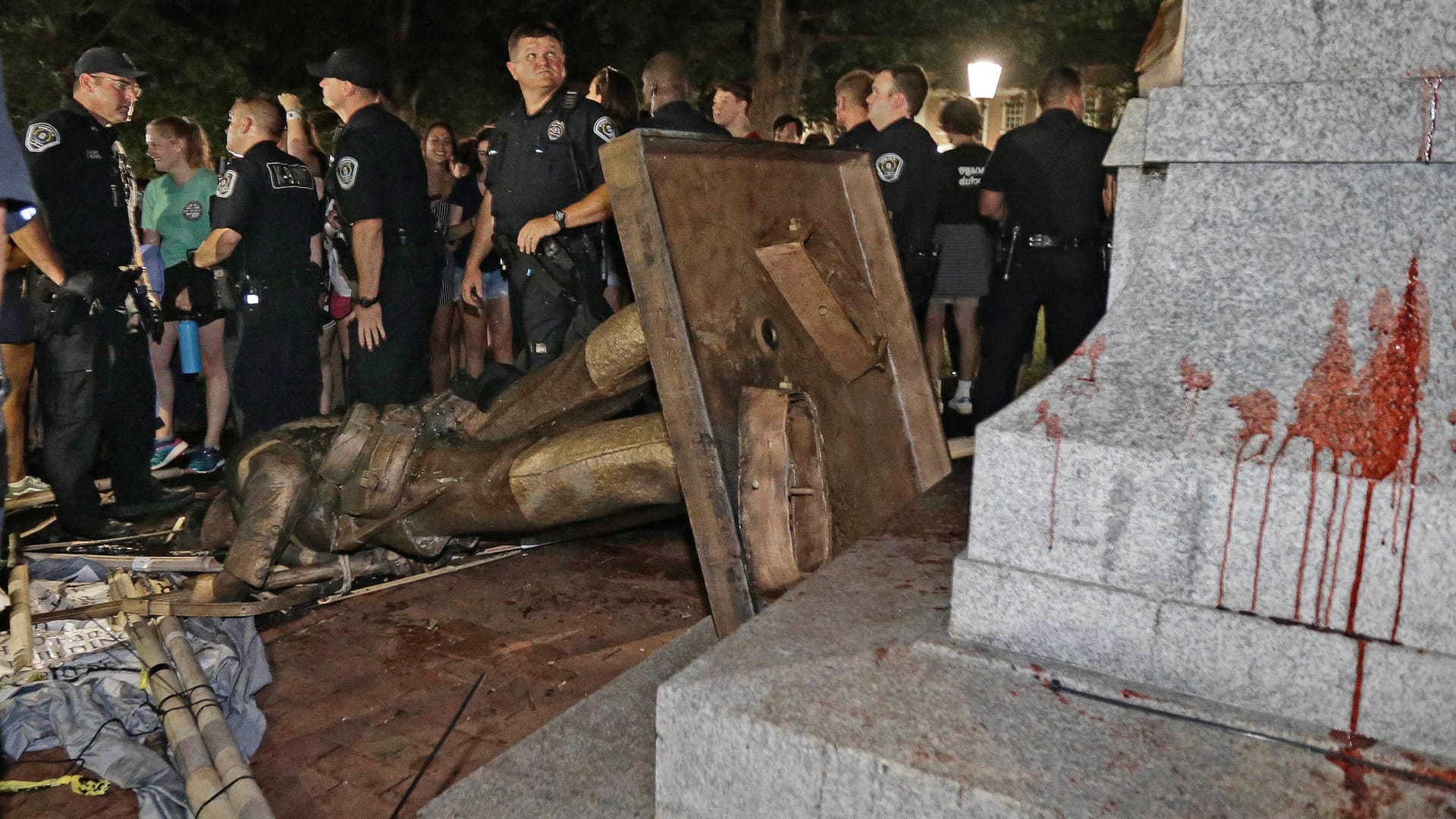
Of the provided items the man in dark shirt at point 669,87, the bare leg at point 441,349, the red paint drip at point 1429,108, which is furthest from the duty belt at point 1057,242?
the red paint drip at point 1429,108

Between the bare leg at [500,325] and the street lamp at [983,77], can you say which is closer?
the bare leg at [500,325]

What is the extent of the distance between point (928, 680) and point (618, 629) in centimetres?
184

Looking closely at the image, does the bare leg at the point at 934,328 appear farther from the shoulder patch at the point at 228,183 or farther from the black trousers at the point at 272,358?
the shoulder patch at the point at 228,183

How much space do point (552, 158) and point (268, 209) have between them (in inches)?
59.4

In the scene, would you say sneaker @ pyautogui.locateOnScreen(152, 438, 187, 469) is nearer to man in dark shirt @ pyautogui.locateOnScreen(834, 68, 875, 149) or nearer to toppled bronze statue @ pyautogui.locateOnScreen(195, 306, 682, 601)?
toppled bronze statue @ pyautogui.locateOnScreen(195, 306, 682, 601)

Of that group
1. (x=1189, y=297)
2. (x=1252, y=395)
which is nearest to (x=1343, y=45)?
(x=1189, y=297)

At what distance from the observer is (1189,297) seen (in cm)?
214

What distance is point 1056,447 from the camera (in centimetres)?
206

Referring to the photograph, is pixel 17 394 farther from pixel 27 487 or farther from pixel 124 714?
pixel 124 714

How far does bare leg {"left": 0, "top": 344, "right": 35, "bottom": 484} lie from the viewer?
16.5ft

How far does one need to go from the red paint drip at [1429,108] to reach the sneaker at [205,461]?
607 cm

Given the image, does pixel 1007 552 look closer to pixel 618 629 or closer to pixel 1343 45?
pixel 1343 45

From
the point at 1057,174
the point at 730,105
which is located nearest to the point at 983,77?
the point at 730,105

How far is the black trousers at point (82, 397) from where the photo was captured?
501cm
